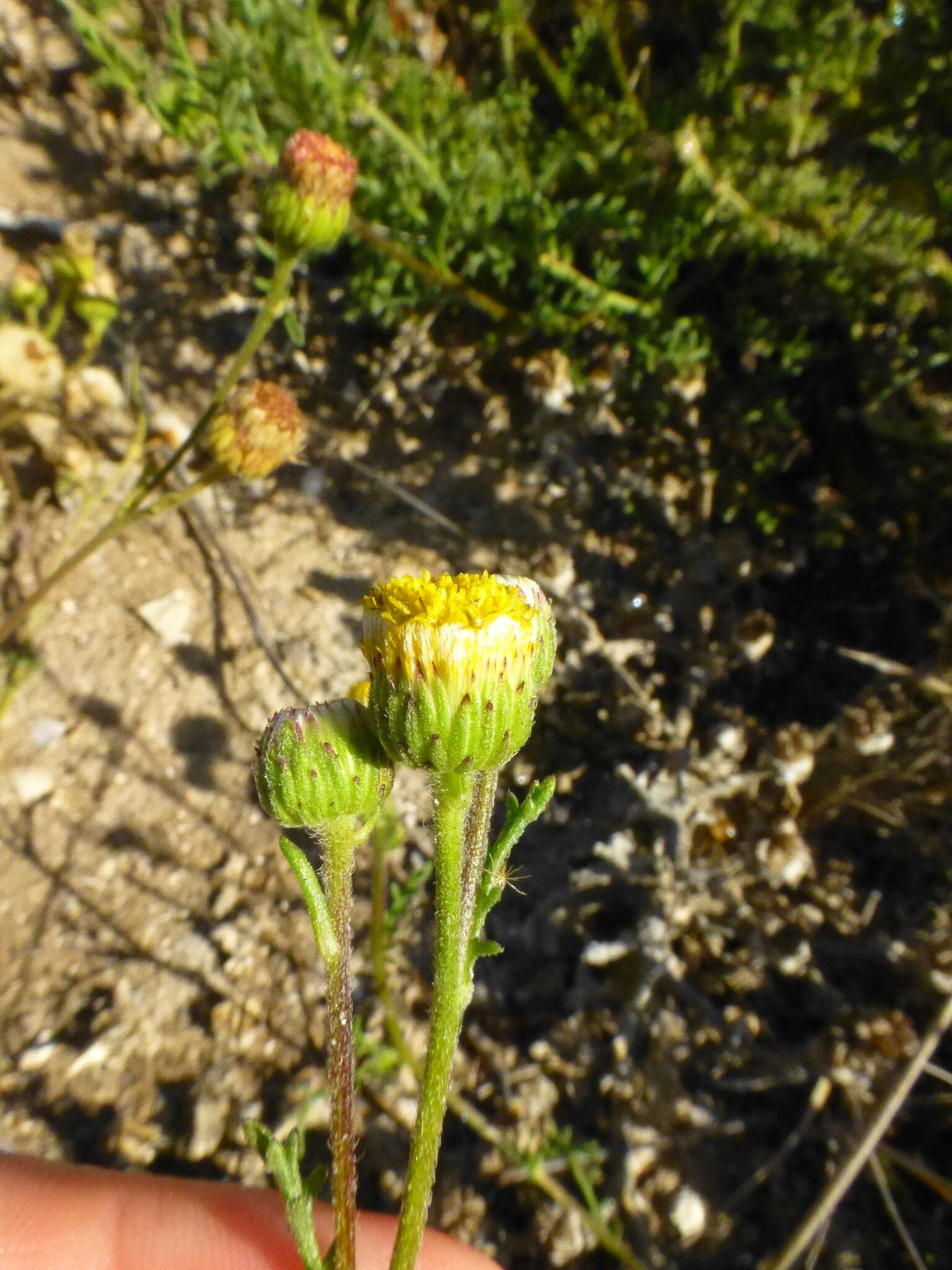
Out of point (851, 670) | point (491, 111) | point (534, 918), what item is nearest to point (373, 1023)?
point (534, 918)

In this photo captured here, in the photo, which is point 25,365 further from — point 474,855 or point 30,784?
point 474,855

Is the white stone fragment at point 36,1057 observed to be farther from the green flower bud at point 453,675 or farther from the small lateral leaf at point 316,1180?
the green flower bud at point 453,675

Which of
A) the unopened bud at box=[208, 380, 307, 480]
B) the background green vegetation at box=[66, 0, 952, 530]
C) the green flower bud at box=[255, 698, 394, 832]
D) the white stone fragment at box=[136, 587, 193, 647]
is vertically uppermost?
the background green vegetation at box=[66, 0, 952, 530]

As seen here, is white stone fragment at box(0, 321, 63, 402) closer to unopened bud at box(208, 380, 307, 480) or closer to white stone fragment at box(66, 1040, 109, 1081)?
unopened bud at box(208, 380, 307, 480)

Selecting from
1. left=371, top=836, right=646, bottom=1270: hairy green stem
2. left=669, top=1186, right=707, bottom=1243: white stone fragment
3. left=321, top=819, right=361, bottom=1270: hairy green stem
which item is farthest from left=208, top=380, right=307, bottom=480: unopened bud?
left=669, top=1186, right=707, bottom=1243: white stone fragment

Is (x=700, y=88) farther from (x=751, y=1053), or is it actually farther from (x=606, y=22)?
(x=751, y=1053)

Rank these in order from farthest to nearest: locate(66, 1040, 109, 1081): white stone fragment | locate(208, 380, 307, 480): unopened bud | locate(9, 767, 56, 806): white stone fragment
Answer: locate(9, 767, 56, 806): white stone fragment, locate(208, 380, 307, 480): unopened bud, locate(66, 1040, 109, 1081): white stone fragment

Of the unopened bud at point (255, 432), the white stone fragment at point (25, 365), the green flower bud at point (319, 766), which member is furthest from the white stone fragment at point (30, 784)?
the green flower bud at point (319, 766)

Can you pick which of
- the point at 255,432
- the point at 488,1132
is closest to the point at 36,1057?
the point at 488,1132
